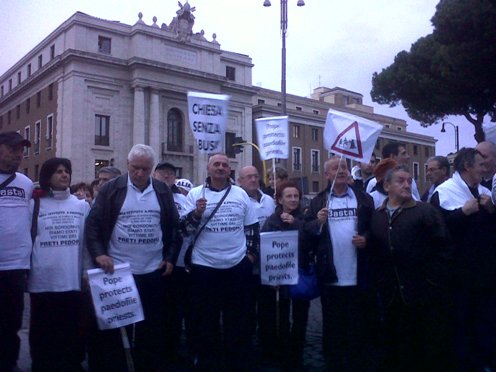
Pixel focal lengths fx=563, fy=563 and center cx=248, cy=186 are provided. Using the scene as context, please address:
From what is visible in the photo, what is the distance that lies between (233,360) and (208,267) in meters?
0.89

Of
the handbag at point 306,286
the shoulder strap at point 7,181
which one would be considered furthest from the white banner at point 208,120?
the shoulder strap at point 7,181

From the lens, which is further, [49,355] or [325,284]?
[325,284]

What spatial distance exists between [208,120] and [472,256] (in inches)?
113

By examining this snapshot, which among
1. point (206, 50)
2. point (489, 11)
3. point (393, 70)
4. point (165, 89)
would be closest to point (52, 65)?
point (165, 89)

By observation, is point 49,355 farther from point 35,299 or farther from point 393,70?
point 393,70

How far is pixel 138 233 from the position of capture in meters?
4.82

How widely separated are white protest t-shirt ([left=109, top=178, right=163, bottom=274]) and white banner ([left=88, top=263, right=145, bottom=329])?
178 mm

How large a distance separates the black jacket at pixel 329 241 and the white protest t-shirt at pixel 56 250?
7.03 ft

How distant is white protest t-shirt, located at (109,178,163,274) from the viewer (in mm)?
4797

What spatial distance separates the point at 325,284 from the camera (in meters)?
5.21

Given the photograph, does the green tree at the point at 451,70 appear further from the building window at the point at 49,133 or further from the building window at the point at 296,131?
the building window at the point at 296,131

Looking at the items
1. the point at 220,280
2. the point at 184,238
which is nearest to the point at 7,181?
the point at 184,238

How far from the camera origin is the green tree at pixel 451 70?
1478 centimetres

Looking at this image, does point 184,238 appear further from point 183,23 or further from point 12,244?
point 183,23
